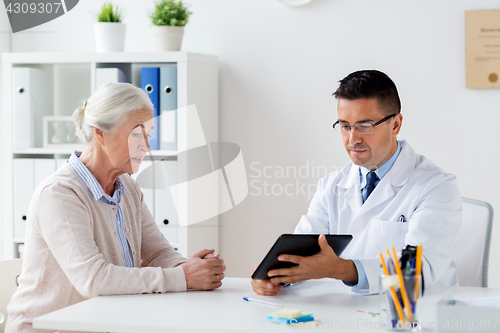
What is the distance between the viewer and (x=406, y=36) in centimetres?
268

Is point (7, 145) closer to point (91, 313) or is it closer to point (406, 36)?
point (91, 313)

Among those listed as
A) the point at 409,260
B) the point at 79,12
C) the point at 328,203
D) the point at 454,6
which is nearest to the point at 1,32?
the point at 79,12

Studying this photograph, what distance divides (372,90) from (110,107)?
0.85m

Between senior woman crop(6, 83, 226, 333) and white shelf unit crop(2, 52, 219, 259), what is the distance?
0.76 m

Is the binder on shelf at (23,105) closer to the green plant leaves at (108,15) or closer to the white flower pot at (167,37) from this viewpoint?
the green plant leaves at (108,15)

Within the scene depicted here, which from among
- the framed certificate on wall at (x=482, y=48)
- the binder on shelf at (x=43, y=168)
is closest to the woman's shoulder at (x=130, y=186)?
the binder on shelf at (x=43, y=168)

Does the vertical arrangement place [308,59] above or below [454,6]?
below

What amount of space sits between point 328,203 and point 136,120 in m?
0.75

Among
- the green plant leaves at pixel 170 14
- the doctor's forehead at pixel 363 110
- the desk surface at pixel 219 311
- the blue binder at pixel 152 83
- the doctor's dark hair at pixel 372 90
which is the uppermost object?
the green plant leaves at pixel 170 14

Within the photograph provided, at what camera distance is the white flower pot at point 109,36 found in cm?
271


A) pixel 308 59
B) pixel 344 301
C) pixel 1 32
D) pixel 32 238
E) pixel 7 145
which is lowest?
pixel 344 301

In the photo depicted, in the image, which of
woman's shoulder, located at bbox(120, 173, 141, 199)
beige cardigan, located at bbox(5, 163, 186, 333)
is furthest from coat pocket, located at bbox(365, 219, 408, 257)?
woman's shoulder, located at bbox(120, 173, 141, 199)

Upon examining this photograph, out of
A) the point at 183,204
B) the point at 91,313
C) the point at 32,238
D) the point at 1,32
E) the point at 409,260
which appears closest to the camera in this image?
the point at 409,260

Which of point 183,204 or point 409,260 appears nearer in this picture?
point 409,260
